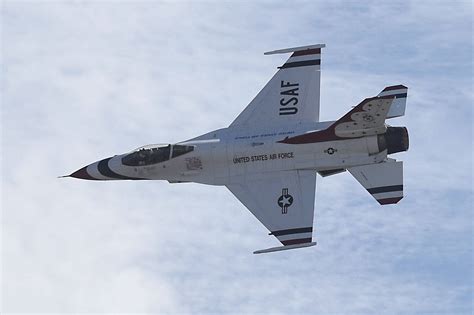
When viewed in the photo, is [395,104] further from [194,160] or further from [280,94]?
[194,160]

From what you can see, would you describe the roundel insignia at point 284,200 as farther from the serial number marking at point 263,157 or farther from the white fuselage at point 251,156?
the serial number marking at point 263,157

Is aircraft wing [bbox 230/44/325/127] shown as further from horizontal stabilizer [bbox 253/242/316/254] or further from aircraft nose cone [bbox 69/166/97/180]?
aircraft nose cone [bbox 69/166/97/180]

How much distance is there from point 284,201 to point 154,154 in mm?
6354

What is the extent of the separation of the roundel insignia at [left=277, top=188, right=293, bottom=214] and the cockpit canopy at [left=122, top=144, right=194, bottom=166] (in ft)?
14.8

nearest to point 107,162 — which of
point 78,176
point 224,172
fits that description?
point 78,176

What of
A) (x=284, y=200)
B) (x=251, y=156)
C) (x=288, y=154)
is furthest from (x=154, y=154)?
(x=284, y=200)

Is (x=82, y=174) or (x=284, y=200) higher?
(x=82, y=174)

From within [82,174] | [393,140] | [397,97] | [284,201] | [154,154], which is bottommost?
[284,201]

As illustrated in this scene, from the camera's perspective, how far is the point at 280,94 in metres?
57.8

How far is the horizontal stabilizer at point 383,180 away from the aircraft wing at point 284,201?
2.20 meters

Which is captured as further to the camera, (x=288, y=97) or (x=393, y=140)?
(x=288, y=97)

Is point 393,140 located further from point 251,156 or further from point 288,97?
point 251,156

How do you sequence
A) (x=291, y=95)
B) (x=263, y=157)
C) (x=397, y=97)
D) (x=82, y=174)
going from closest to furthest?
1. (x=263, y=157)
2. (x=397, y=97)
3. (x=291, y=95)
4. (x=82, y=174)

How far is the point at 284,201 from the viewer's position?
55.4 metres
